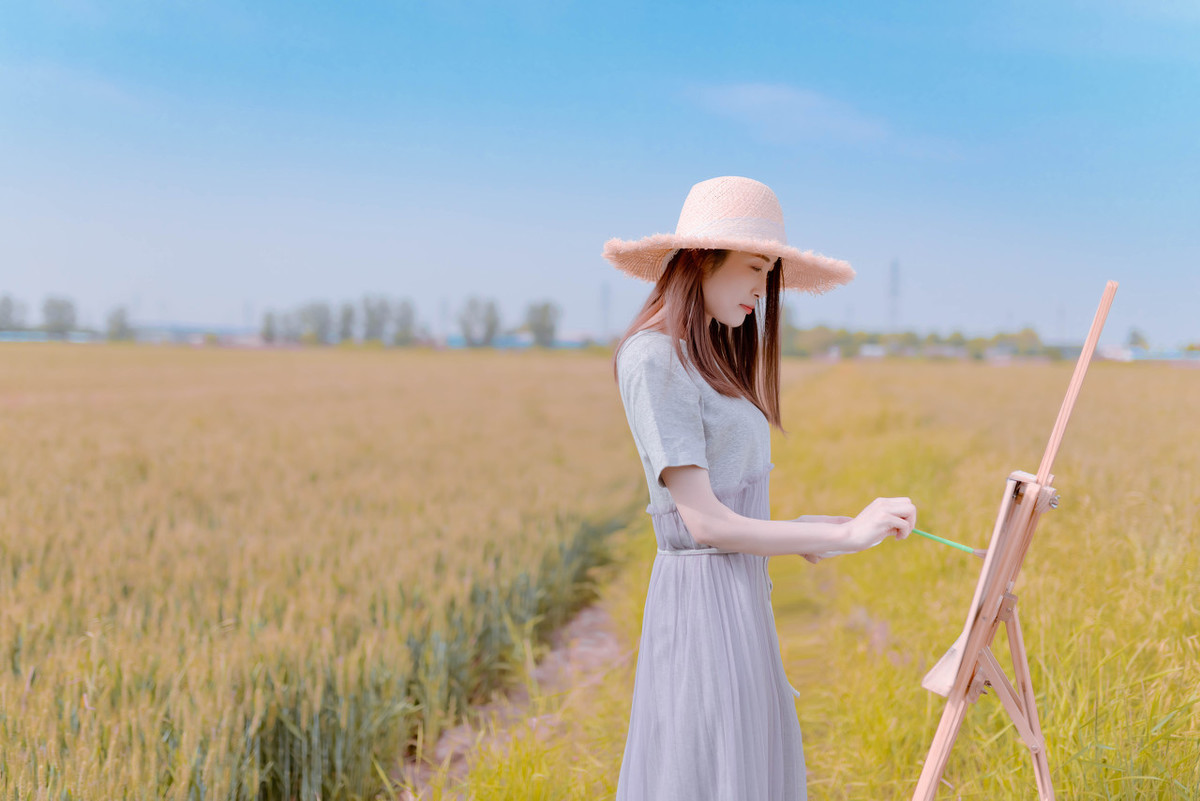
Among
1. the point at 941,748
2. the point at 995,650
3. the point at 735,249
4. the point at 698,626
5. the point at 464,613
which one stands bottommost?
the point at 464,613

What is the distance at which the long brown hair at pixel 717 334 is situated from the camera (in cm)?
144

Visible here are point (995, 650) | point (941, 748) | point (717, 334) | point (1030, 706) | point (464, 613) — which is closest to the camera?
point (941, 748)

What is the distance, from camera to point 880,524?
1.26 m

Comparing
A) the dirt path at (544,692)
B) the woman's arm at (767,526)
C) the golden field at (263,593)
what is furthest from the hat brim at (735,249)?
the golden field at (263,593)

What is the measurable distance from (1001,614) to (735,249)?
788mm

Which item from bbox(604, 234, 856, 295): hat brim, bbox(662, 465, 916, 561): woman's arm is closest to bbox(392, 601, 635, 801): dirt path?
bbox(662, 465, 916, 561): woman's arm

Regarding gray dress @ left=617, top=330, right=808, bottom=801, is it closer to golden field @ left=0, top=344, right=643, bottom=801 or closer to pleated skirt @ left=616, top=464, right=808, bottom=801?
pleated skirt @ left=616, top=464, right=808, bottom=801

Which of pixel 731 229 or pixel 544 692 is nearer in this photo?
pixel 731 229

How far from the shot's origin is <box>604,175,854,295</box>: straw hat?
4.62 ft

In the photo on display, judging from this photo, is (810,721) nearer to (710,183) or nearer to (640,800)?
(640,800)

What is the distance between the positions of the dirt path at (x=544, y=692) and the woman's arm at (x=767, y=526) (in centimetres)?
149

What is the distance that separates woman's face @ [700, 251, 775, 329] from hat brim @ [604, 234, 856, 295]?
3 cm

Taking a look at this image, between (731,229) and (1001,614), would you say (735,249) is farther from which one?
(1001,614)

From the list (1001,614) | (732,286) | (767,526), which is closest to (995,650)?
(1001,614)
